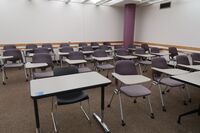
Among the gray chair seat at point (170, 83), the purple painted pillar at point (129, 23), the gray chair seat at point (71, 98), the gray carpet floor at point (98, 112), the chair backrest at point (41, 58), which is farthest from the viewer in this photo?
the purple painted pillar at point (129, 23)

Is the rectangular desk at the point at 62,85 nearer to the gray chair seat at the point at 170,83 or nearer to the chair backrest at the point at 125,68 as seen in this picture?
the chair backrest at the point at 125,68

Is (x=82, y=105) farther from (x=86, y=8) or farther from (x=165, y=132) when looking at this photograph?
(x=86, y=8)

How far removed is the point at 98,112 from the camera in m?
2.62

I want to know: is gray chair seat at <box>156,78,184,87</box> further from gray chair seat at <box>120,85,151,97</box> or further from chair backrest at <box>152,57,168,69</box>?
gray chair seat at <box>120,85,151,97</box>

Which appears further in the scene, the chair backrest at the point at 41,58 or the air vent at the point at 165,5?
the air vent at the point at 165,5

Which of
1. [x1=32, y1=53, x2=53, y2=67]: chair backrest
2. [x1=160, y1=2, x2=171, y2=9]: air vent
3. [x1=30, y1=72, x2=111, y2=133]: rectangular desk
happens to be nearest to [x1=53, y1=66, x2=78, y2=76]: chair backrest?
[x1=30, y1=72, x2=111, y2=133]: rectangular desk

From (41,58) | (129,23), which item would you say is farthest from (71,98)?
(129,23)

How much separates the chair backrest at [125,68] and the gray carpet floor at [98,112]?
27.5 inches

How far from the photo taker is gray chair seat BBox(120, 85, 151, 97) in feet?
7.33

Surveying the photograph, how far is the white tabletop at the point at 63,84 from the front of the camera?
158cm

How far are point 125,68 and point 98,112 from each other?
97cm

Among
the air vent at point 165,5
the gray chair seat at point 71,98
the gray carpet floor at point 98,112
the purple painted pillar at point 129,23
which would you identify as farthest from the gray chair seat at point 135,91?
the purple painted pillar at point 129,23

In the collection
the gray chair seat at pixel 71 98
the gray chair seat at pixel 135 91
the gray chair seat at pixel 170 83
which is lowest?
the gray chair seat at pixel 71 98

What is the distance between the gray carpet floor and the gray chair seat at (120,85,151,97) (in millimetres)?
498
